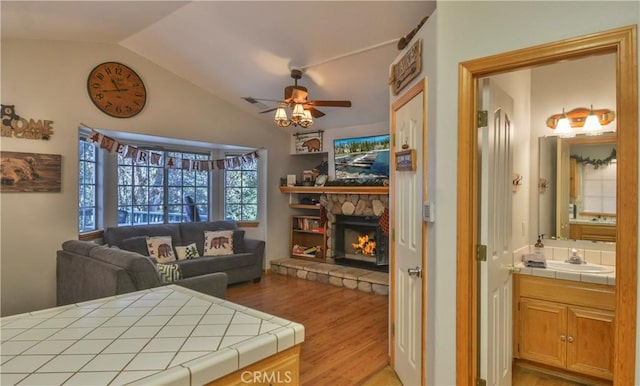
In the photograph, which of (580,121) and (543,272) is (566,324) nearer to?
(543,272)

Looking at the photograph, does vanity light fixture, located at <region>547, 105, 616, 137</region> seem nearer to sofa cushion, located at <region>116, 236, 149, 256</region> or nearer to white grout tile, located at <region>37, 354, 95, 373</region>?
white grout tile, located at <region>37, 354, 95, 373</region>

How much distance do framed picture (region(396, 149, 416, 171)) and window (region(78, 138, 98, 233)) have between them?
3846 mm

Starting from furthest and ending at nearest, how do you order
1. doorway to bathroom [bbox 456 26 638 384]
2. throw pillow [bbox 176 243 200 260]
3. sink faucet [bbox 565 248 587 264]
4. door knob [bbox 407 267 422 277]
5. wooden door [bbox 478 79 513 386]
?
throw pillow [bbox 176 243 200 260], sink faucet [bbox 565 248 587 264], door knob [bbox 407 267 422 277], wooden door [bbox 478 79 513 386], doorway to bathroom [bbox 456 26 638 384]

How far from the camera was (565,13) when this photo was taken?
1.55m

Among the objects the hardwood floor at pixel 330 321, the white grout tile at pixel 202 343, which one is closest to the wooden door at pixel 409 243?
the hardwood floor at pixel 330 321

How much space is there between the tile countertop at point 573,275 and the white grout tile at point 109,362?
267 centimetres

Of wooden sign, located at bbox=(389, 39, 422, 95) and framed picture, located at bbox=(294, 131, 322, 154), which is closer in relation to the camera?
wooden sign, located at bbox=(389, 39, 422, 95)

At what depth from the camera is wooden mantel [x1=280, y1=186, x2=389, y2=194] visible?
16.5 feet

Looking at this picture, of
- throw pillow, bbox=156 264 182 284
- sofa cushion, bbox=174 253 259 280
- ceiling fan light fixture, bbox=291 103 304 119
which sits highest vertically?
ceiling fan light fixture, bbox=291 103 304 119

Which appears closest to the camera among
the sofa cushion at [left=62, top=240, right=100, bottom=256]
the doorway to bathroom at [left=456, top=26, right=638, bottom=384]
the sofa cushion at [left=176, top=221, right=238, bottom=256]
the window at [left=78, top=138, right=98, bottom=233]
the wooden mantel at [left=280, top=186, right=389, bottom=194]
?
the doorway to bathroom at [left=456, top=26, right=638, bottom=384]

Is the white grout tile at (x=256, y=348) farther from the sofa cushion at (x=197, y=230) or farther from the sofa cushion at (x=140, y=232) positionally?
the sofa cushion at (x=197, y=230)

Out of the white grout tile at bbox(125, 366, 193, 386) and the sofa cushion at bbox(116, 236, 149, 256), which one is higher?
the white grout tile at bbox(125, 366, 193, 386)

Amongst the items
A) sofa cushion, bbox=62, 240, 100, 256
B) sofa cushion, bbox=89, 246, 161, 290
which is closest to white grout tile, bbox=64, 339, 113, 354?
sofa cushion, bbox=89, 246, 161, 290

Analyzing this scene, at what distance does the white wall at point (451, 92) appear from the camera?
1.71 m
